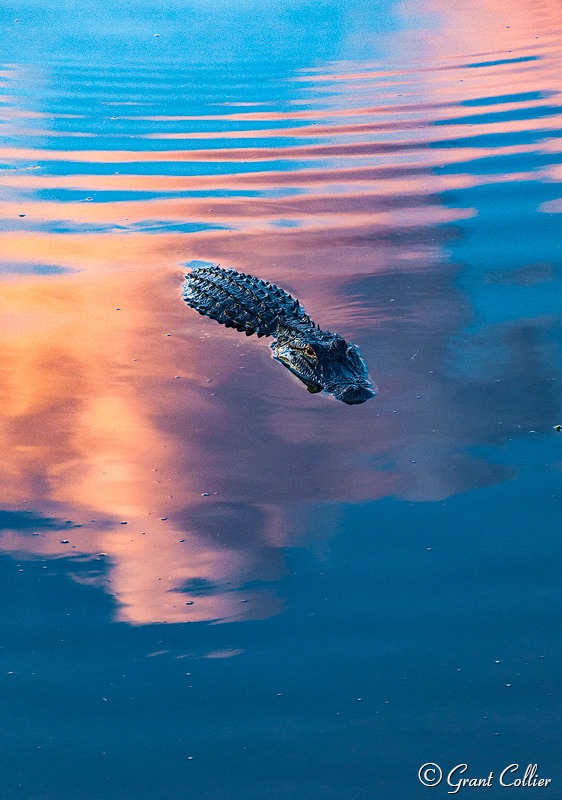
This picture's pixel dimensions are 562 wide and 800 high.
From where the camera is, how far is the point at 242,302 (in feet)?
21.1

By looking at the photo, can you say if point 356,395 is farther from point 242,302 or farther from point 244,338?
point 242,302

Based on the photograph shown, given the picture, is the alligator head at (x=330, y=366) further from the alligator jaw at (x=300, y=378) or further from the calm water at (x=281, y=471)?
the calm water at (x=281, y=471)

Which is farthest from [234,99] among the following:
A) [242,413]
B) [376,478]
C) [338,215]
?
[376,478]

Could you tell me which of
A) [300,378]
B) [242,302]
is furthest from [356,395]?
[242,302]

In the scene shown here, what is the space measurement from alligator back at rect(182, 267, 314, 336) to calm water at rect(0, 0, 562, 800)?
0.49 ft

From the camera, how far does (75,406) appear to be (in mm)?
5441

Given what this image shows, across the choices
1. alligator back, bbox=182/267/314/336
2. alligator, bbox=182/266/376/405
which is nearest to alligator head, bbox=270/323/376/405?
alligator, bbox=182/266/376/405

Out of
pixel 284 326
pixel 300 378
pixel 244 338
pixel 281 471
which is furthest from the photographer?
pixel 244 338

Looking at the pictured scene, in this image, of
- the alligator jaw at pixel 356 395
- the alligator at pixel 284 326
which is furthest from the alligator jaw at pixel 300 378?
the alligator jaw at pixel 356 395

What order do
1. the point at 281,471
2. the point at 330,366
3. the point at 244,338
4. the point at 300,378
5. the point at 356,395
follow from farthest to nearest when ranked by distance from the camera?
the point at 244,338 < the point at 300,378 < the point at 330,366 < the point at 356,395 < the point at 281,471

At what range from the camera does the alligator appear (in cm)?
550

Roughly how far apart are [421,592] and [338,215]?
500cm

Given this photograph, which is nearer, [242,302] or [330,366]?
[330,366]

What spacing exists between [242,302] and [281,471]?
6.73 feet
